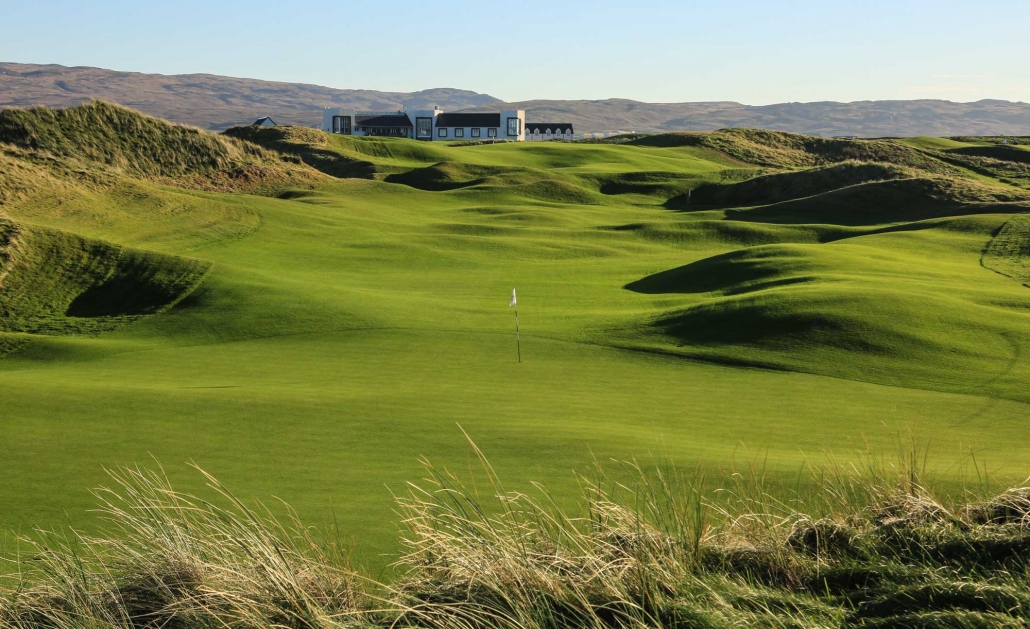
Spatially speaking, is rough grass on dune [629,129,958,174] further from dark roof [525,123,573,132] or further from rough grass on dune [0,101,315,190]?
dark roof [525,123,573,132]

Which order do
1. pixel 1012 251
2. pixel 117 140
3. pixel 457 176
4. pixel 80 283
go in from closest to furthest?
pixel 80 283, pixel 1012 251, pixel 117 140, pixel 457 176

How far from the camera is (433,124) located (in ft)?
427

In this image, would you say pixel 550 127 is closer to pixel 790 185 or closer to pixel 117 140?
pixel 790 185

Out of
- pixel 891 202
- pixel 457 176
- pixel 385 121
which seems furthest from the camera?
pixel 385 121

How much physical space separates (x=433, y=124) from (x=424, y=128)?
5.55ft

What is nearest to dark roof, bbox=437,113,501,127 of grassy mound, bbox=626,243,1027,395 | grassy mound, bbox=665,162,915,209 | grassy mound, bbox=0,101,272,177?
grassy mound, bbox=0,101,272,177

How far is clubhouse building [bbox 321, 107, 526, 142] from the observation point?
128m

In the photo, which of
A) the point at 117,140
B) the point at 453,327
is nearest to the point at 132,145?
the point at 117,140

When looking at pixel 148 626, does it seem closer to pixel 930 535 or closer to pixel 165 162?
pixel 930 535

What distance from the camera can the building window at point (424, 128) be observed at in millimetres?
130500

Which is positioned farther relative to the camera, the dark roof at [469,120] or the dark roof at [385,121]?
the dark roof at [469,120]

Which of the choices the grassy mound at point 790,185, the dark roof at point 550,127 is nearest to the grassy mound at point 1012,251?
the grassy mound at point 790,185

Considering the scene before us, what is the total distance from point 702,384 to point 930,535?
1030 cm

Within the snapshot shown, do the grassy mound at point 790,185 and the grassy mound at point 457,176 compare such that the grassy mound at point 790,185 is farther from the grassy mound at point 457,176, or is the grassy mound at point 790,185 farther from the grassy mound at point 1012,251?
the grassy mound at point 1012,251
